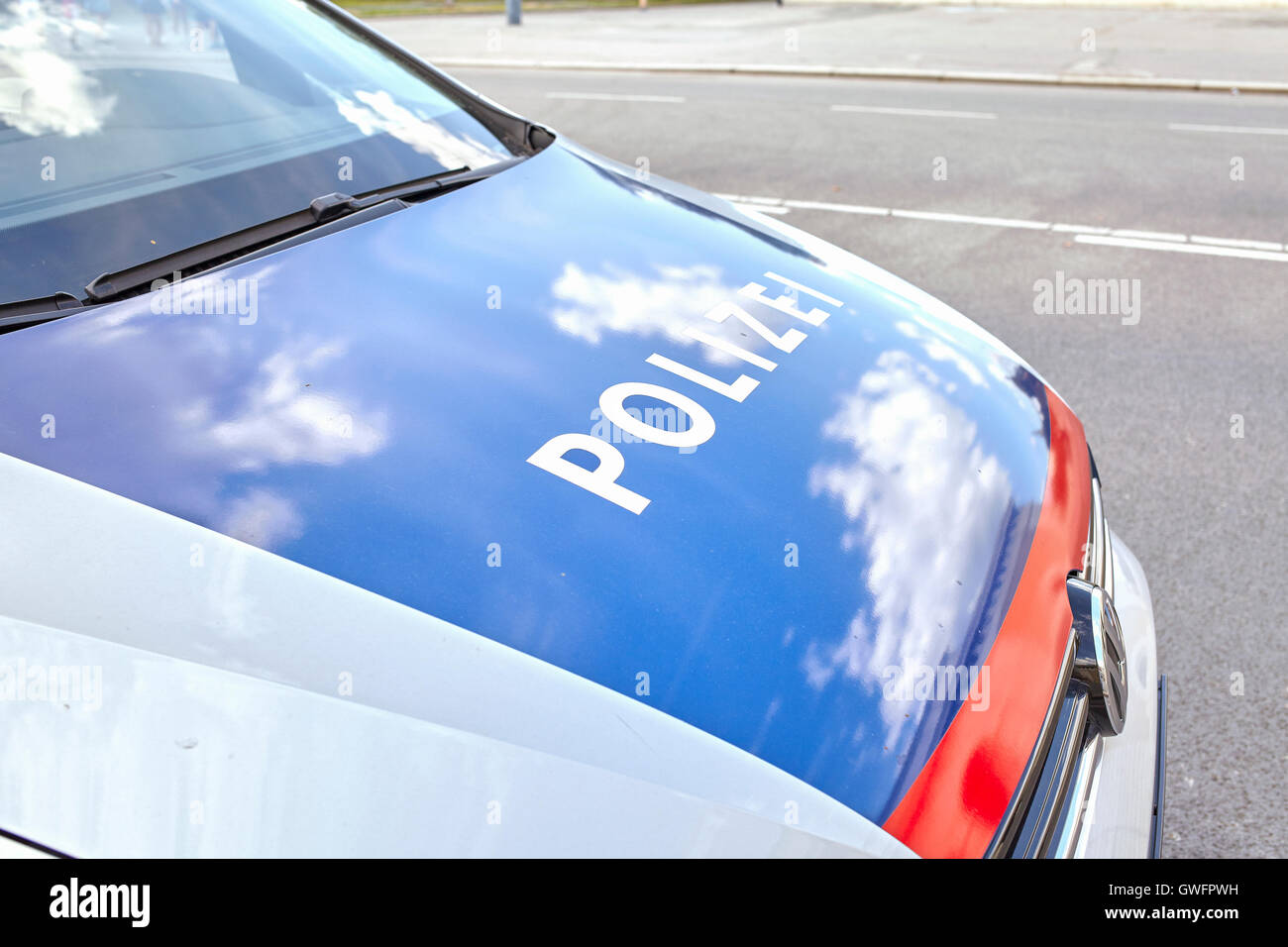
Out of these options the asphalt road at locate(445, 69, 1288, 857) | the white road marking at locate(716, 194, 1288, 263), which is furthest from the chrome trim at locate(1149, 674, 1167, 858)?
the white road marking at locate(716, 194, 1288, 263)

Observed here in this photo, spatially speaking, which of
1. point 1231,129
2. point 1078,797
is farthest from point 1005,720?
point 1231,129

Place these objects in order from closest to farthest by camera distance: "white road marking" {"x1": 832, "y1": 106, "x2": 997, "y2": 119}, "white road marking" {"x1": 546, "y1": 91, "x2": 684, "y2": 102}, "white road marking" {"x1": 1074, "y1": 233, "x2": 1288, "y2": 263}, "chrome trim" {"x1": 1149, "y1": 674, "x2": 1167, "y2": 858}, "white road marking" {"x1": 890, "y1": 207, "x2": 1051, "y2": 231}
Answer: "chrome trim" {"x1": 1149, "y1": 674, "x2": 1167, "y2": 858} < "white road marking" {"x1": 1074, "y1": 233, "x2": 1288, "y2": 263} < "white road marking" {"x1": 890, "y1": 207, "x2": 1051, "y2": 231} < "white road marking" {"x1": 832, "y1": 106, "x2": 997, "y2": 119} < "white road marking" {"x1": 546, "y1": 91, "x2": 684, "y2": 102}

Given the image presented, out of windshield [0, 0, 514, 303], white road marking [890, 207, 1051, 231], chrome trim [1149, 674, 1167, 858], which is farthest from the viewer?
white road marking [890, 207, 1051, 231]

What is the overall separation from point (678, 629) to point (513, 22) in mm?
21458

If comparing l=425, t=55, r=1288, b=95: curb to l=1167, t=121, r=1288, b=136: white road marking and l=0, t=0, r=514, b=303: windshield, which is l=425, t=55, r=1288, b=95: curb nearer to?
l=1167, t=121, r=1288, b=136: white road marking

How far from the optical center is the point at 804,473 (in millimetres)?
1517

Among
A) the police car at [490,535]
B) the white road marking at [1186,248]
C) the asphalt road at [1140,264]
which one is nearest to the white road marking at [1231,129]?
Result: the asphalt road at [1140,264]

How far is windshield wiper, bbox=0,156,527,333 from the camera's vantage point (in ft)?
4.97

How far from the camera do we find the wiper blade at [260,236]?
1590mm

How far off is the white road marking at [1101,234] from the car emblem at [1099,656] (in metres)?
4.29

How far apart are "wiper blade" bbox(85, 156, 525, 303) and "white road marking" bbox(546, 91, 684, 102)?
978cm

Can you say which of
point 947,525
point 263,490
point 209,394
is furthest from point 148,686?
point 947,525

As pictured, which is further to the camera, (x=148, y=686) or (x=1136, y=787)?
(x=1136, y=787)

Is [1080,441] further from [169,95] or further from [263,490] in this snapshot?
[169,95]
